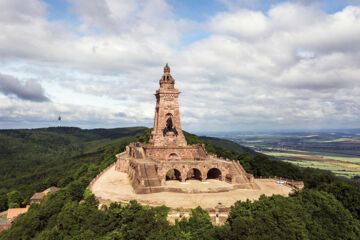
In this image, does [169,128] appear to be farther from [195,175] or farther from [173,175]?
[195,175]

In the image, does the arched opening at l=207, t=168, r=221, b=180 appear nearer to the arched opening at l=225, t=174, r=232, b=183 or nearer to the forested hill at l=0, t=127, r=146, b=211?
the arched opening at l=225, t=174, r=232, b=183

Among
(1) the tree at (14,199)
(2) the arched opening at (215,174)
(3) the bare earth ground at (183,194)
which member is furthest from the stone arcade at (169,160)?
(1) the tree at (14,199)

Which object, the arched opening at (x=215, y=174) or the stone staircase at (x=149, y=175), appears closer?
the stone staircase at (x=149, y=175)

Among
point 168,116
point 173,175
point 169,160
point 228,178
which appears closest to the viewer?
point 228,178

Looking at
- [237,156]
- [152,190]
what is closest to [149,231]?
[152,190]

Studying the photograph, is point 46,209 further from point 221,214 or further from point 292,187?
point 292,187

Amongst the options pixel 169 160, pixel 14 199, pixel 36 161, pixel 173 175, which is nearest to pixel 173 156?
pixel 169 160

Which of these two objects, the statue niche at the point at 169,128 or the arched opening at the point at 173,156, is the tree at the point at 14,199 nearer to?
the arched opening at the point at 173,156
